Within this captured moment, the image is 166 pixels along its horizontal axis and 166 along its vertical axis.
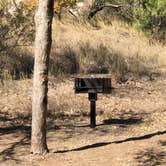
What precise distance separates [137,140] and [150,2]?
12655 mm

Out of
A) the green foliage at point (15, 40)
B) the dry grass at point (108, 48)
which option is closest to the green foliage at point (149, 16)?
the dry grass at point (108, 48)

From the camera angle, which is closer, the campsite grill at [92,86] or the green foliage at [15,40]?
the campsite grill at [92,86]

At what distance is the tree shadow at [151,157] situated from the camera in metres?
7.94

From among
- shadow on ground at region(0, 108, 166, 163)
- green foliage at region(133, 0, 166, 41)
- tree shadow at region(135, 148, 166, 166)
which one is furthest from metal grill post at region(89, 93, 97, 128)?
green foliage at region(133, 0, 166, 41)

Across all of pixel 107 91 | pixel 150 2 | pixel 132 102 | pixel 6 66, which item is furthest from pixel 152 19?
pixel 107 91

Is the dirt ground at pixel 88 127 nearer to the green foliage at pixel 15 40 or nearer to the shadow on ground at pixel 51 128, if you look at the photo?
the shadow on ground at pixel 51 128

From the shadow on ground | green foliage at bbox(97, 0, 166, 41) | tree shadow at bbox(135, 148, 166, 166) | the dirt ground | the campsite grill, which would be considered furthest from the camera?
green foliage at bbox(97, 0, 166, 41)

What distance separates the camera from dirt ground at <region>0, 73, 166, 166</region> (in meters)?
8.10

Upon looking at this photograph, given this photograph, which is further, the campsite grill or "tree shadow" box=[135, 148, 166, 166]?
the campsite grill

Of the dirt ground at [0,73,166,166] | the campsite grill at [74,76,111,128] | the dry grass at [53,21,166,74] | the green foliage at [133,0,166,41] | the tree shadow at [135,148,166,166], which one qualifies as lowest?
the tree shadow at [135,148,166,166]

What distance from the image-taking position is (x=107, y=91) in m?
9.92

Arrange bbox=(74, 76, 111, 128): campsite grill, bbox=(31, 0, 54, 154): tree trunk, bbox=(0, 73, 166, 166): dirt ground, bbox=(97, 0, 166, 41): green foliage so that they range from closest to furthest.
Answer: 1. bbox=(31, 0, 54, 154): tree trunk
2. bbox=(0, 73, 166, 166): dirt ground
3. bbox=(74, 76, 111, 128): campsite grill
4. bbox=(97, 0, 166, 41): green foliage

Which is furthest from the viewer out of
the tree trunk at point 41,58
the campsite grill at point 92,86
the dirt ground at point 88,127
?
the campsite grill at point 92,86

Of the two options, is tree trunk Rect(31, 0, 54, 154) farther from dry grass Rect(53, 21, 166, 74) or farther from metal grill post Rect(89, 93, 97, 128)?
dry grass Rect(53, 21, 166, 74)
